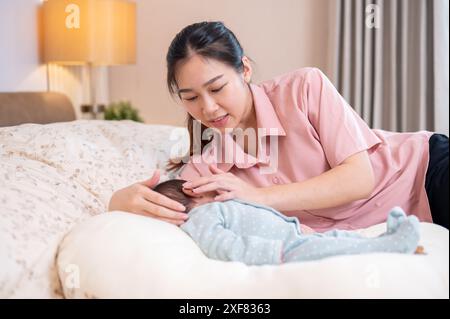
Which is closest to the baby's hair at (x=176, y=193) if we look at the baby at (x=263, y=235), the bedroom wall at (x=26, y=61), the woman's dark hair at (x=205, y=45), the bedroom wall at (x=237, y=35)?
the baby at (x=263, y=235)

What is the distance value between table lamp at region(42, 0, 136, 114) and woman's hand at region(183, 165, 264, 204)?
2.83 feet

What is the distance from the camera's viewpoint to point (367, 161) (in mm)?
1146

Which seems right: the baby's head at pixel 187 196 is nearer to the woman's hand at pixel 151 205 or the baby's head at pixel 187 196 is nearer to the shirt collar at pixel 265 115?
the woman's hand at pixel 151 205

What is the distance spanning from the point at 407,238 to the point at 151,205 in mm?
450

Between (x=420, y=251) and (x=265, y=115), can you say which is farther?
(x=265, y=115)

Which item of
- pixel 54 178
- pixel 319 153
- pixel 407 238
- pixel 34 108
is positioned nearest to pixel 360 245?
pixel 407 238

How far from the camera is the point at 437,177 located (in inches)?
48.1

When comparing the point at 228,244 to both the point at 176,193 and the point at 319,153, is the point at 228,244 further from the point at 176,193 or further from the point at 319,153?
the point at 319,153

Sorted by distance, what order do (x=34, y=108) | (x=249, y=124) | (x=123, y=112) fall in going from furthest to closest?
(x=123, y=112) < (x=34, y=108) < (x=249, y=124)

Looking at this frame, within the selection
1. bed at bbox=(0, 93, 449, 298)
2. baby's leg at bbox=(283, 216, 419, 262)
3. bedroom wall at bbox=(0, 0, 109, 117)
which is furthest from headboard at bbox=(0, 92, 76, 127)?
baby's leg at bbox=(283, 216, 419, 262)

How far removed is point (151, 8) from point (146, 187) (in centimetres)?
58
